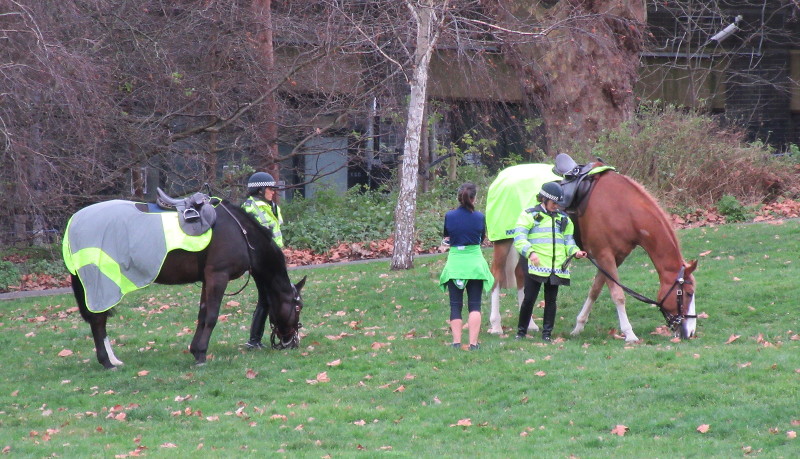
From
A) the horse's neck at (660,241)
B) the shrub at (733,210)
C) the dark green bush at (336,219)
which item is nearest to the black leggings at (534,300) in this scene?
the horse's neck at (660,241)

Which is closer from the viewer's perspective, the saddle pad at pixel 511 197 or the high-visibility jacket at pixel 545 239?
the high-visibility jacket at pixel 545 239

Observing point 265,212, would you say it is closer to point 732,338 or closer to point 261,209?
point 261,209

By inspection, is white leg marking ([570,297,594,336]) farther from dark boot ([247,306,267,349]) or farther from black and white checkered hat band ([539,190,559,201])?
dark boot ([247,306,267,349])

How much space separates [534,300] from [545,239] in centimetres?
71

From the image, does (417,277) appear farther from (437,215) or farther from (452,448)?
(452,448)

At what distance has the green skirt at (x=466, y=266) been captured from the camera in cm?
952

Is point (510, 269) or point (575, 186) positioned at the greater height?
point (575, 186)

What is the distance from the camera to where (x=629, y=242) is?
402 inches

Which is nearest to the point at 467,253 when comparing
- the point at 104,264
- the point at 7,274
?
the point at 104,264

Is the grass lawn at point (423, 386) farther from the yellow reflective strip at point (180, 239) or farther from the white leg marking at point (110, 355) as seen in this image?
the yellow reflective strip at point (180, 239)

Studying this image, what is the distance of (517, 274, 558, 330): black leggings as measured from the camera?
9875mm

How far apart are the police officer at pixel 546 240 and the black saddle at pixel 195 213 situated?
3035mm

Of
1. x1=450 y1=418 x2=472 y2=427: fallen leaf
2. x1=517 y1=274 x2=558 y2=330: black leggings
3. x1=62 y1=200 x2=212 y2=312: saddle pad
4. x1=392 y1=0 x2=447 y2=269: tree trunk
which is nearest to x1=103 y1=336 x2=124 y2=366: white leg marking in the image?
x1=62 y1=200 x2=212 y2=312: saddle pad

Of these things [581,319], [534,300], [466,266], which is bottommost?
[581,319]
